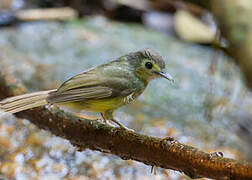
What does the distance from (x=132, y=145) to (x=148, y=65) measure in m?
0.81

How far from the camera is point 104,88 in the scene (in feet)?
9.99

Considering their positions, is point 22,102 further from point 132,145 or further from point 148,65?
point 148,65

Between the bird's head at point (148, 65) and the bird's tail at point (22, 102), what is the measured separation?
2.50ft

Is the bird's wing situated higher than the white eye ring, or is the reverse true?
the white eye ring

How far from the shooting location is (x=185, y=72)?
5941mm

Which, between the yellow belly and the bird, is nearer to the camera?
the bird

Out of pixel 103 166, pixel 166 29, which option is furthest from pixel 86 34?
pixel 103 166

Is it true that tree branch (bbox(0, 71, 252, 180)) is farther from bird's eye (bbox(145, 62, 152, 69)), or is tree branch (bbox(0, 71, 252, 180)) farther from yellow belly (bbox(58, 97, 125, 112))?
bird's eye (bbox(145, 62, 152, 69))

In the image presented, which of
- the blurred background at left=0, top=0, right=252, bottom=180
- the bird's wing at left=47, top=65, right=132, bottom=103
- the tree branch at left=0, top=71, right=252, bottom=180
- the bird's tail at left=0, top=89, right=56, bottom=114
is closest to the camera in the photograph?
the tree branch at left=0, top=71, right=252, bottom=180

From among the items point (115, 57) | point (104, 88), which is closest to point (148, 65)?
point (104, 88)

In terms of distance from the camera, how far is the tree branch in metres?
2.20

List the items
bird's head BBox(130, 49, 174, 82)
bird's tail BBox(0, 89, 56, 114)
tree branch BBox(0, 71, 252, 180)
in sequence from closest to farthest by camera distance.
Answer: tree branch BBox(0, 71, 252, 180), bird's tail BBox(0, 89, 56, 114), bird's head BBox(130, 49, 174, 82)

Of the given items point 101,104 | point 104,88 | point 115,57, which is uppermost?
point 115,57

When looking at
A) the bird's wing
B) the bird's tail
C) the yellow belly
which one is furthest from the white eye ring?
the bird's tail
